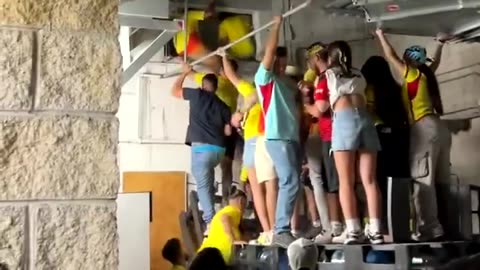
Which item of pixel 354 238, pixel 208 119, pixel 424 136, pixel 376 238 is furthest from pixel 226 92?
pixel 376 238

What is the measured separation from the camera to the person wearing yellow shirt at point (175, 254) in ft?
19.7

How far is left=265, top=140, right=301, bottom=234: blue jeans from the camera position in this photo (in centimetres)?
404

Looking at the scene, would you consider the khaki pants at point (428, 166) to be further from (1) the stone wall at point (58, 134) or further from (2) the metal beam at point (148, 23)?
(1) the stone wall at point (58, 134)

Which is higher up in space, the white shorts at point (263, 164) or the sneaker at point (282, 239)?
the white shorts at point (263, 164)

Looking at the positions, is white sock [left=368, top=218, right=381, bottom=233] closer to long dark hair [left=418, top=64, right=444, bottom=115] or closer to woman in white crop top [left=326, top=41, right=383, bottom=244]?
woman in white crop top [left=326, top=41, right=383, bottom=244]

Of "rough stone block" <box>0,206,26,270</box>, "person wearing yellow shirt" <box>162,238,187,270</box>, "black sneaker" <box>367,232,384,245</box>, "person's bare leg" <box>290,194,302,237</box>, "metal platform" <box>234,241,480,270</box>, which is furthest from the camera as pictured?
"person wearing yellow shirt" <box>162,238,187,270</box>

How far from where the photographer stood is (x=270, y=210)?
14.3 feet

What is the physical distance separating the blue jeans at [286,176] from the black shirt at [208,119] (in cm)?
115

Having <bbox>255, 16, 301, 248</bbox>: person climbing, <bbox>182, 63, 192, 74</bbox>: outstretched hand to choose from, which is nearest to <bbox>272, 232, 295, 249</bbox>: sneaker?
<bbox>255, 16, 301, 248</bbox>: person climbing

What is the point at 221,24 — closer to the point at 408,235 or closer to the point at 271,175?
the point at 271,175

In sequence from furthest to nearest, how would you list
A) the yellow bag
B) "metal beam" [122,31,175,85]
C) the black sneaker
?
the yellow bag → "metal beam" [122,31,175,85] → the black sneaker

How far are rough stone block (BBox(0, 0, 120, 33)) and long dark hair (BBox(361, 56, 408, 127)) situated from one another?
3085 mm

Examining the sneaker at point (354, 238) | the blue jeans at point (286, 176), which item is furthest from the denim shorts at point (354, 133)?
the sneaker at point (354, 238)

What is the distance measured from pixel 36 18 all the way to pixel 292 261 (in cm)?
253
